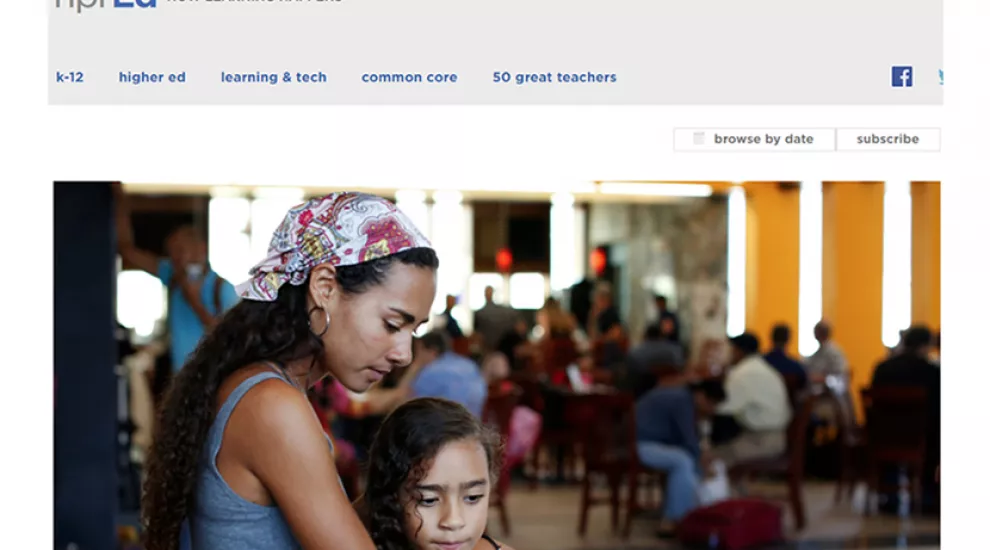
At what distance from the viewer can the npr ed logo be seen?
61.5 inches

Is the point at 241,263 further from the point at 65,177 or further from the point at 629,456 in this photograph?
the point at 65,177

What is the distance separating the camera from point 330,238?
4.25ft

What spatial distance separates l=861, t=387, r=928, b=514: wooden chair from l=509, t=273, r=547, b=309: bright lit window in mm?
9234

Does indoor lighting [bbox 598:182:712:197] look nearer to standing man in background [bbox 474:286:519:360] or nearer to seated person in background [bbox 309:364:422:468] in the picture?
standing man in background [bbox 474:286:519:360]

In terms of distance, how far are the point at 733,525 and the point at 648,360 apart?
5.59 feet

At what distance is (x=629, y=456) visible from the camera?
6.27m

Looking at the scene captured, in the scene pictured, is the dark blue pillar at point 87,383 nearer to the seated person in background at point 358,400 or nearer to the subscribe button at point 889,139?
the seated person in background at point 358,400

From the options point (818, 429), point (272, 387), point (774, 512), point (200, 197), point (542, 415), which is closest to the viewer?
point (272, 387)

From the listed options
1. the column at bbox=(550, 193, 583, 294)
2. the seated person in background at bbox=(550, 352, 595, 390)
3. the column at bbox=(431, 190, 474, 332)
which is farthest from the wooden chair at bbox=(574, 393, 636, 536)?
the column at bbox=(550, 193, 583, 294)

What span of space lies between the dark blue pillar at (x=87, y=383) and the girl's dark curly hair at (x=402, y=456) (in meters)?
3.30

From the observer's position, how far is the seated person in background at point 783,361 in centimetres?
766

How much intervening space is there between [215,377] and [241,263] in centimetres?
1415
